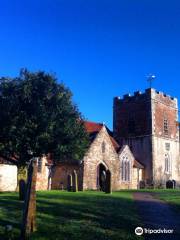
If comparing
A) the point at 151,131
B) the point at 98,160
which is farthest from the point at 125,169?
the point at 151,131

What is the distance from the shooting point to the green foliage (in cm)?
2923

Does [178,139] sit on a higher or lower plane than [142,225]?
higher

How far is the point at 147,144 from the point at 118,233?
40686mm

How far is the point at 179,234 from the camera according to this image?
11688 mm

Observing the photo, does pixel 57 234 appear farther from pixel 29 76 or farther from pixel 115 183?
pixel 115 183

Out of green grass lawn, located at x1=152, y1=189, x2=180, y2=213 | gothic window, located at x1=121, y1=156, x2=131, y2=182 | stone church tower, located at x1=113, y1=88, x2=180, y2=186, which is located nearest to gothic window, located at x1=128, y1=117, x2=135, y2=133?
stone church tower, located at x1=113, y1=88, x2=180, y2=186

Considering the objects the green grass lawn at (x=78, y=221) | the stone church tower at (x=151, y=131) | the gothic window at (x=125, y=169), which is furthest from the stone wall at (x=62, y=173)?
the green grass lawn at (x=78, y=221)

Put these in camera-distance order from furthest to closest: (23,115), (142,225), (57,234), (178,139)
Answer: (178,139) → (23,115) → (142,225) → (57,234)

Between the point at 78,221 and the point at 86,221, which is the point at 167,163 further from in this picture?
the point at 78,221

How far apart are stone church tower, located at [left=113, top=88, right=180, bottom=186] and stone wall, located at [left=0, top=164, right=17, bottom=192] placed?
22.6m

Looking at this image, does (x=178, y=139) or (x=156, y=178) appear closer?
(x=156, y=178)

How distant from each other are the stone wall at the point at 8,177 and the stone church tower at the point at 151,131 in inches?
890

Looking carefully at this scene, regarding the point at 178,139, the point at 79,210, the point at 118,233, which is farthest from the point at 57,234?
the point at 178,139

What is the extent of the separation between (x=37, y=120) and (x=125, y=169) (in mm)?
20102
